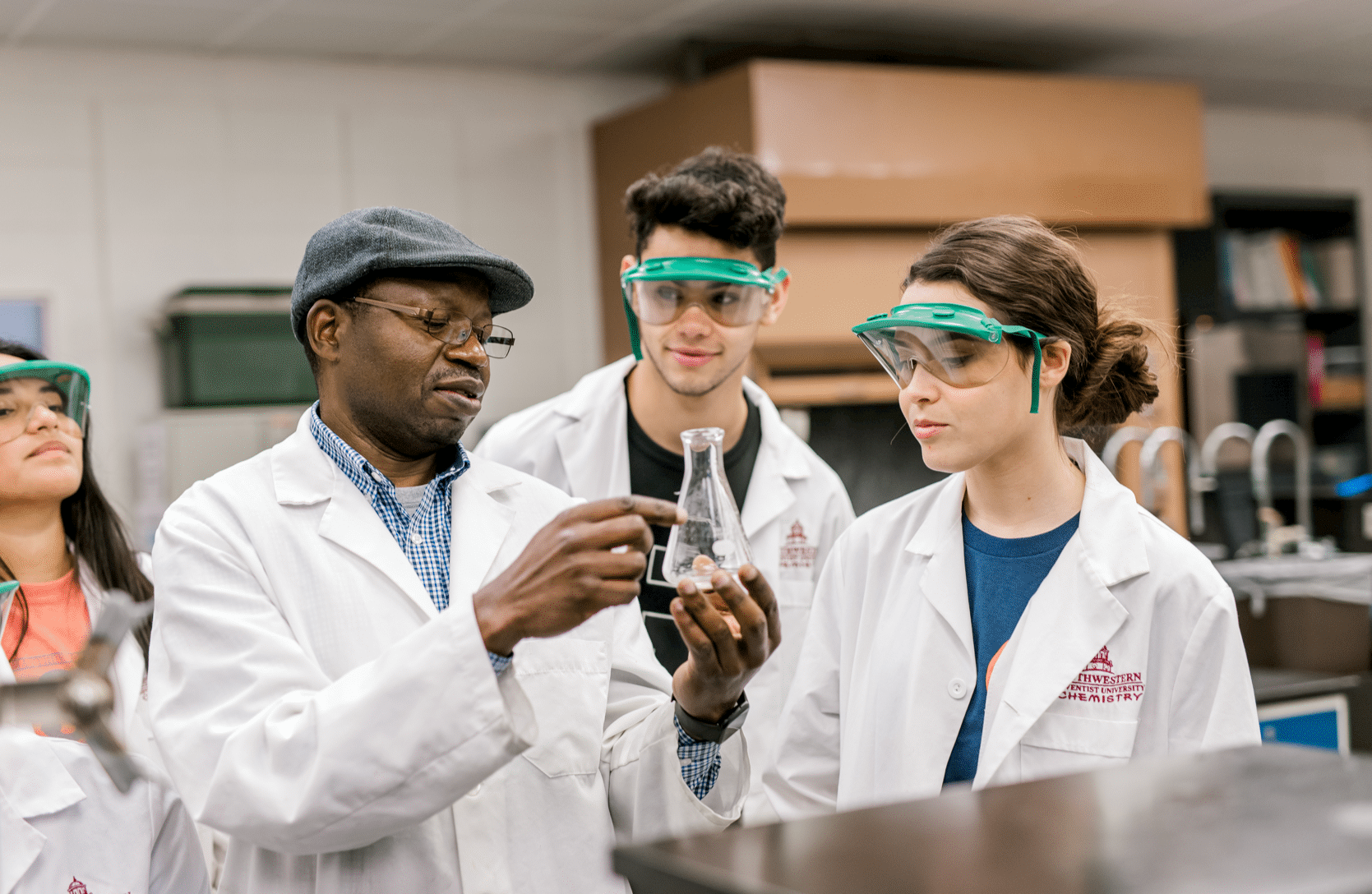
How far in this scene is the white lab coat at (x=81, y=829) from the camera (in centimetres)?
172

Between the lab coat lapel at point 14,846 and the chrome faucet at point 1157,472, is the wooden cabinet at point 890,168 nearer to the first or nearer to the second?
the chrome faucet at point 1157,472

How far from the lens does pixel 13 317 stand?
4469 mm

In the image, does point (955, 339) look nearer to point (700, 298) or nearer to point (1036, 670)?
point (1036, 670)

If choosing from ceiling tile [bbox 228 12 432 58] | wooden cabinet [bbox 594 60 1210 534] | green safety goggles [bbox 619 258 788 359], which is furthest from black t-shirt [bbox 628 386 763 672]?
ceiling tile [bbox 228 12 432 58]

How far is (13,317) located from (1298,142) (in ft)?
21.0

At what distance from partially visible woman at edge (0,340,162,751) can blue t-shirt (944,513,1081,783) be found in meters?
1.18

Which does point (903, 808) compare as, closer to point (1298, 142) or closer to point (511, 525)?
point (511, 525)

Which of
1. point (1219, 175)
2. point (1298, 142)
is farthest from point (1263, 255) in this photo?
point (1298, 142)

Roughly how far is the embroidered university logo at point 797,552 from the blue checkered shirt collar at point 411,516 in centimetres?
93

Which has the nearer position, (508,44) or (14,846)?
(14,846)

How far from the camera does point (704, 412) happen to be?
2.43 metres

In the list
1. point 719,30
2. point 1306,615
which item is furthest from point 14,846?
point 719,30

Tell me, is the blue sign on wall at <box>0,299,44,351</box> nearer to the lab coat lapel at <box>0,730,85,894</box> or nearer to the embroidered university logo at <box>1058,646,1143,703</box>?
the lab coat lapel at <box>0,730,85,894</box>

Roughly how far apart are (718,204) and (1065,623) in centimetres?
104
